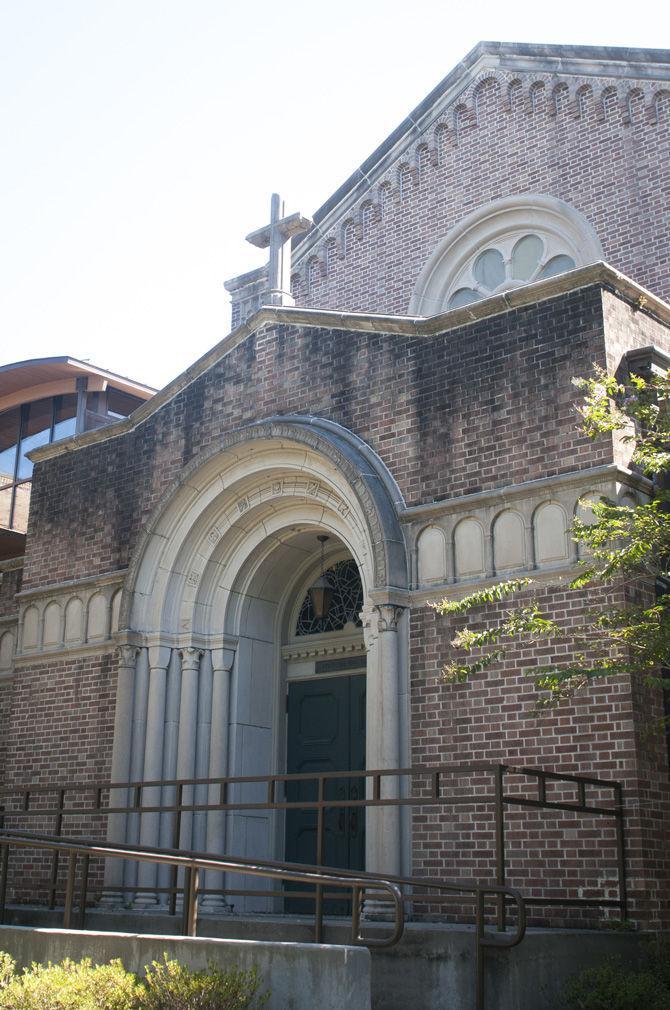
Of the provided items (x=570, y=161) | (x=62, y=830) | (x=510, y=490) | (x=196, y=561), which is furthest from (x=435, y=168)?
(x=62, y=830)

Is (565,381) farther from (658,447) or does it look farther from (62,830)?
(62,830)

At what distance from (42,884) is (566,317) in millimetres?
8435

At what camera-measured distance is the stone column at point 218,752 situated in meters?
12.3

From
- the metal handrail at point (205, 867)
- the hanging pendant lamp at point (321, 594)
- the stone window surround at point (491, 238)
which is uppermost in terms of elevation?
the stone window surround at point (491, 238)

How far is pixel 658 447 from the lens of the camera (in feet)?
32.7

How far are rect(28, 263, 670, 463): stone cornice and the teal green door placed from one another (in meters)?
3.83

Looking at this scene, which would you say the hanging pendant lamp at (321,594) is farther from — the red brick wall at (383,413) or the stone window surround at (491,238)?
the stone window surround at (491,238)

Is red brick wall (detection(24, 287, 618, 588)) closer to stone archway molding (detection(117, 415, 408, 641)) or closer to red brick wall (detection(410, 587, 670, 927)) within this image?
stone archway molding (detection(117, 415, 408, 641))

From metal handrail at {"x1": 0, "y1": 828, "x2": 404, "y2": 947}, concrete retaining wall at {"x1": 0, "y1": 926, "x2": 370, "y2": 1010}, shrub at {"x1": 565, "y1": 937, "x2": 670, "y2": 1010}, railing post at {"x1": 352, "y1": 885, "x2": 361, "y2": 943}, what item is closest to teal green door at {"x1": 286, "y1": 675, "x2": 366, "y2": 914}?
metal handrail at {"x1": 0, "y1": 828, "x2": 404, "y2": 947}

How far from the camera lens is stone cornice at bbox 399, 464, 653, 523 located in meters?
10.2

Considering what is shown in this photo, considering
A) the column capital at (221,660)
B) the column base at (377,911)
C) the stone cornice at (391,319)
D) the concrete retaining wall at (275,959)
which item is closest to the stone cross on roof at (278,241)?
the stone cornice at (391,319)

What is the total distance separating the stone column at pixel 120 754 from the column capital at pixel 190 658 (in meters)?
0.54

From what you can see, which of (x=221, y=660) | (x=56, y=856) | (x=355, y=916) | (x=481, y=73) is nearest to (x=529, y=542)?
(x=355, y=916)

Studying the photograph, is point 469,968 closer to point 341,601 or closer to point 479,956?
point 479,956
